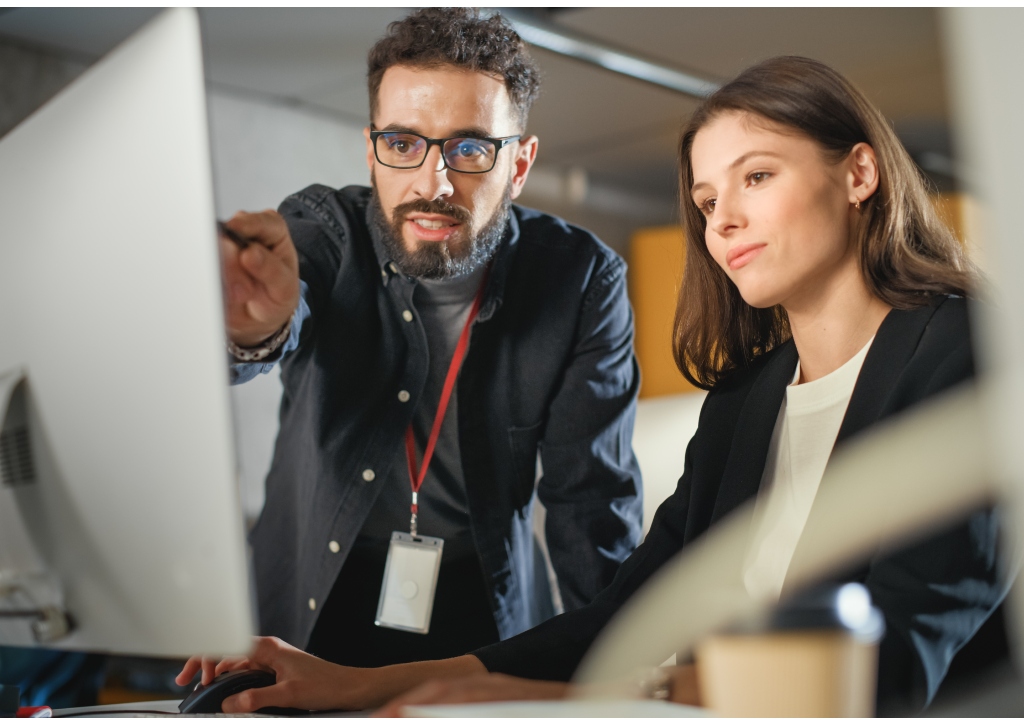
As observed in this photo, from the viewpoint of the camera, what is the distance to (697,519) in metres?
1.13

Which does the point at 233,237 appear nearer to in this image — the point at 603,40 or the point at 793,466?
the point at 793,466

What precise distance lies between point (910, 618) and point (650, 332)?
337 cm

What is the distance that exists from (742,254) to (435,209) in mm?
477

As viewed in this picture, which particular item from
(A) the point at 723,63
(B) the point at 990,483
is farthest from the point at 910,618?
(A) the point at 723,63

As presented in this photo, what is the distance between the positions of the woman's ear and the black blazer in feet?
0.55

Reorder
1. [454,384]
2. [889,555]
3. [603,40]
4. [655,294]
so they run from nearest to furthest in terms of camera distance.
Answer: [889,555] → [454,384] → [603,40] → [655,294]

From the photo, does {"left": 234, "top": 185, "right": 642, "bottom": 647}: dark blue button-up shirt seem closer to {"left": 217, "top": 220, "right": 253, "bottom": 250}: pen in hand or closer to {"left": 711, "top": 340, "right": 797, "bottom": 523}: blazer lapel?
{"left": 711, "top": 340, "right": 797, "bottom": 523}: blazer lapel

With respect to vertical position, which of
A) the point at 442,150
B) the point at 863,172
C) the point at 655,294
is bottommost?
the point at 863,172

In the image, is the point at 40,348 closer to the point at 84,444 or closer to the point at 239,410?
the point at 84,444

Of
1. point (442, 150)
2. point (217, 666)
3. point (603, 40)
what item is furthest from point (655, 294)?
point (217, 666)

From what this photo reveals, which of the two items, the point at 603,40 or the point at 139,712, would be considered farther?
the point at 603,40

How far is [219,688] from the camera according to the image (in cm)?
95

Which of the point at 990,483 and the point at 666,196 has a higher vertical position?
the point at 666,196

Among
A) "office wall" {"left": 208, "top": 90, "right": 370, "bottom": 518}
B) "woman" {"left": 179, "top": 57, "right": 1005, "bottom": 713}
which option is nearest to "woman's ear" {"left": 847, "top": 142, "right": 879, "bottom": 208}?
"woman" {"left": 179, "top": 57, "right": 1005, "bottom": 713}
